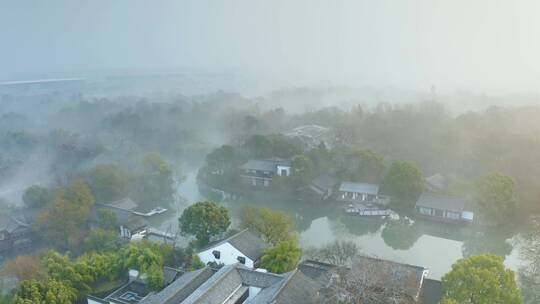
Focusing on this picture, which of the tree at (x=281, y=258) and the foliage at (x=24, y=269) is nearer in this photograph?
the tree at (x=281, y=258)

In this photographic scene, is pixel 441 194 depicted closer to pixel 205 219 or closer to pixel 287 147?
pixel 287 147

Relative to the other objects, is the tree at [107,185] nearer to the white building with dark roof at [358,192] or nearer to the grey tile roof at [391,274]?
the white building with dark roof at [358,192]

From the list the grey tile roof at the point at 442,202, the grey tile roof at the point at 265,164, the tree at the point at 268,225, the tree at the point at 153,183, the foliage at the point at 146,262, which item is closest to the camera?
the foliage at the point at 146,262

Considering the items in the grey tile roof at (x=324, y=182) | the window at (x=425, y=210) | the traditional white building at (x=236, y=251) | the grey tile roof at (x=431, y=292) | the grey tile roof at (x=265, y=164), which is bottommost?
the window at (x=425, y=210)

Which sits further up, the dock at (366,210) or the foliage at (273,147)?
the foliage at (273,147)

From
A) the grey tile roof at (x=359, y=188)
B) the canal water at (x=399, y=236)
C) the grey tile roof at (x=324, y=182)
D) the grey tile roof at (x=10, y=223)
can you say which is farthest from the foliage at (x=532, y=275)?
the grey tile roof at (x=10, y=223)

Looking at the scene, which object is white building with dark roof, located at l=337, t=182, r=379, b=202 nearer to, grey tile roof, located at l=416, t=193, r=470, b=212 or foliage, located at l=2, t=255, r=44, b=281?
grey tile roof, located at l=416, t=193, r=470, b=212

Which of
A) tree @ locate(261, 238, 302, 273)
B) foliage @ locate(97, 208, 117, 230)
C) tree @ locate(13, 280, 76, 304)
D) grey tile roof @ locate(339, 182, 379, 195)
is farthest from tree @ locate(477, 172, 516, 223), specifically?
tree @ locate(13, 280, 76, 304)
